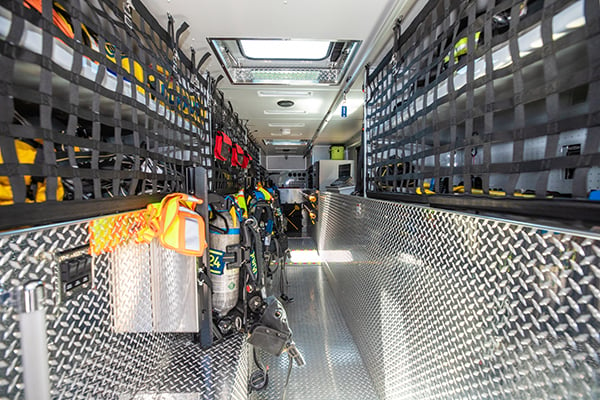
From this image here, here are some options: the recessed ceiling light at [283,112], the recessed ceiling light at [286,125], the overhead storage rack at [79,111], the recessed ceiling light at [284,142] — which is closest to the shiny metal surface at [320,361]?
the overhead storage rack at [79,111]

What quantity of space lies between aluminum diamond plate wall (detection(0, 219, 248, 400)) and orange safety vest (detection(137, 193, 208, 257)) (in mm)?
Result: 240

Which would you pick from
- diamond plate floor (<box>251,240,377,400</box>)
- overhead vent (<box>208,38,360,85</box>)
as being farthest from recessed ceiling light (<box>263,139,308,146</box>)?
diamond plate floor (<box>251,240,377,400</box>)

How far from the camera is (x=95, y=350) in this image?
109 centimetres

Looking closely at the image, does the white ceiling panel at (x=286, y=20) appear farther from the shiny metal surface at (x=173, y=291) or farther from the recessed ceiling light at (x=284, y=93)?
the shiny metal surface at (x=173, y=291)

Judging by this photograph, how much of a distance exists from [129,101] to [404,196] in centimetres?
174

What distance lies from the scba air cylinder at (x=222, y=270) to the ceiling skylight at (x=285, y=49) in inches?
72.0

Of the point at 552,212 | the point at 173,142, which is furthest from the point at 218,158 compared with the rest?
the point at 552,212

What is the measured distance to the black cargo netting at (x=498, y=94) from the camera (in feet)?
2.17

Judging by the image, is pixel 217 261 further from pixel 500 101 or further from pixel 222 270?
pixel 500 101

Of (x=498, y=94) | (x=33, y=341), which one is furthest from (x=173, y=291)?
(x=498, y=94)

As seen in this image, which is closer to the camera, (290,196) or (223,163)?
(223,163)

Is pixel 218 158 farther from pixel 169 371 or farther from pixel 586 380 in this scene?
pixel 586 380

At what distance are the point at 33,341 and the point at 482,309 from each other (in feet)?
4.09

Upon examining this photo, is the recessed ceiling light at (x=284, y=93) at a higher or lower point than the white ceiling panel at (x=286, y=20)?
higher
